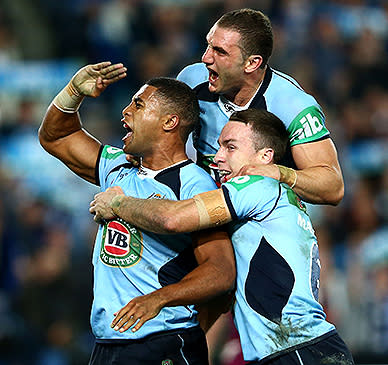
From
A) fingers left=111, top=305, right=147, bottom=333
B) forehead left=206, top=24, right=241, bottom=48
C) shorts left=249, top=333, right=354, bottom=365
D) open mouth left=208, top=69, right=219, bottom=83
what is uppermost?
forehead left=206, top=24, right=241, bottom=48

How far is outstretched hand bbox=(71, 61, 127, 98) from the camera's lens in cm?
481

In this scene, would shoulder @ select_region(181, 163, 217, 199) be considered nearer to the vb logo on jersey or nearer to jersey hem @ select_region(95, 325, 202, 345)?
the vb logo on jersey

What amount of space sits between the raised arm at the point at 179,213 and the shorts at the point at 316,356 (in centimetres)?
74

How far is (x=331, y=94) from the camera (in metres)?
11.1

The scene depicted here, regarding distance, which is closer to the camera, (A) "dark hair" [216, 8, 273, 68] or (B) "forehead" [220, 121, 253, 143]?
(B) "forehead" [220, 121, 253, 143]

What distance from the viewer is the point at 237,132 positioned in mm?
4449

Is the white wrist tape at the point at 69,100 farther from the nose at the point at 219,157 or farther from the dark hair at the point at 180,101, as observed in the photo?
the nose at the point at 219,157

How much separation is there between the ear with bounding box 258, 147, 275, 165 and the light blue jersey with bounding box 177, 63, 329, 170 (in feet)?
0.93

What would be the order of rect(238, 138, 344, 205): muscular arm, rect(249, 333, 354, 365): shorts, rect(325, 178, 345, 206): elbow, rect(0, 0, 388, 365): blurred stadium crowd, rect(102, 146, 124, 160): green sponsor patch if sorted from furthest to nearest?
rect(0, 0, 388, 365): blurred stadium crowd → rect(102, 146, 124, 160): green sponsor patch → rect(325, 178, 345, 206): elbow → rect(238, 138, 344, 205): muscular arm → rect(249, 333, 354, 365): shorts

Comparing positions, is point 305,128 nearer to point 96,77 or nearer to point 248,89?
point 248,89

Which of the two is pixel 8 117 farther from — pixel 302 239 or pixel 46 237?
pixel 302 239

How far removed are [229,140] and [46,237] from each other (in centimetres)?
534

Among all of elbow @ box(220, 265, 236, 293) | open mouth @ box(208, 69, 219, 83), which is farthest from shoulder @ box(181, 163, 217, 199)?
open mouth @ box(208, 69, 219, 83)

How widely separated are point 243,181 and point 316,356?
95cm
